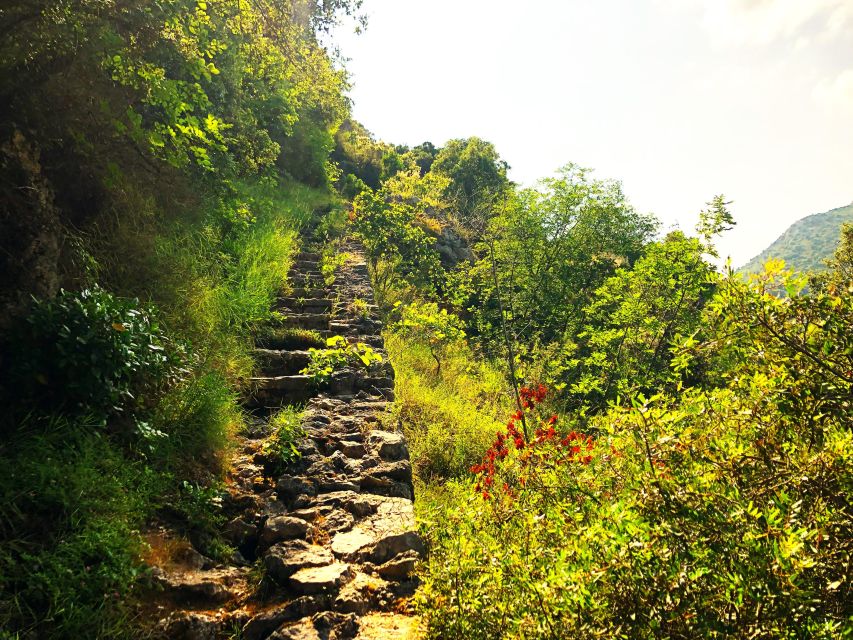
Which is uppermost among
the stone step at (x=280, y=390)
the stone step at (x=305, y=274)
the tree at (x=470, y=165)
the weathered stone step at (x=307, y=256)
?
the tree at (x=470, y=165)

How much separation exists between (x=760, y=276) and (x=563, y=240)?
1226cm

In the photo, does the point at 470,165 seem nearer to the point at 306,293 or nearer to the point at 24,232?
the point at 306,293

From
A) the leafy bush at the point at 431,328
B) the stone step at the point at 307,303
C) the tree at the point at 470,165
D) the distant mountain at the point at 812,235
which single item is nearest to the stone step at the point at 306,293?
the stone step at the point at 307,303

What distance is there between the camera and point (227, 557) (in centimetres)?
302

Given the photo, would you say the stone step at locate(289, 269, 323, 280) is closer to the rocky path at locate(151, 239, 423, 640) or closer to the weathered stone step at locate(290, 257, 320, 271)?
the weathered stone step at locate(290, 257, 320, 271)

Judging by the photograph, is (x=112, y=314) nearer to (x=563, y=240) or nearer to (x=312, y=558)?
(x=312, y=558)

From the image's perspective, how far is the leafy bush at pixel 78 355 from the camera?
109 inches

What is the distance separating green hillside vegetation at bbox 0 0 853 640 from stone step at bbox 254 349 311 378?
292mm

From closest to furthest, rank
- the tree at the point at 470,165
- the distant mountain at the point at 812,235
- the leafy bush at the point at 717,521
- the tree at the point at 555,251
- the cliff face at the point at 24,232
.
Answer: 1. the leafy bush at the point at 717,521
2. the cliff face at the point at 24,232
3. the tree at the point at 555,251
4. the tree at the point at 470,165
5. the distant mountain at the point at 812,235

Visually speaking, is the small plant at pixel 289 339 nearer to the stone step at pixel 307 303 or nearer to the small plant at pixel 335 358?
the small plant at pixel 335 358

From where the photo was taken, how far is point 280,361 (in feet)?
17.8

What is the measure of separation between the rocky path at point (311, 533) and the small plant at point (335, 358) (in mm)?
103

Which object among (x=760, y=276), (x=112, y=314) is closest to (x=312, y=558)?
(x=112, y=314)

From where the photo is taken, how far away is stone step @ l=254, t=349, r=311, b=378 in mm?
5277
